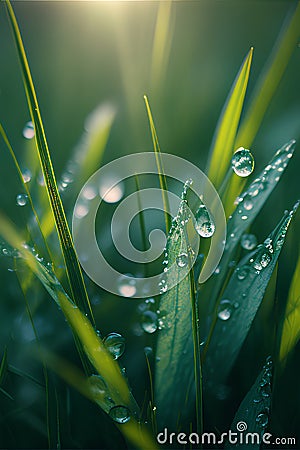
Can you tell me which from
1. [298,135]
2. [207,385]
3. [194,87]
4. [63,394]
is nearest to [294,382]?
[207,385]

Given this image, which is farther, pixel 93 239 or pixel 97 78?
pixel 97 78

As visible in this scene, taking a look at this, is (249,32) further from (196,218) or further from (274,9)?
(196,218)

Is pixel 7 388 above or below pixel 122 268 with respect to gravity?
below

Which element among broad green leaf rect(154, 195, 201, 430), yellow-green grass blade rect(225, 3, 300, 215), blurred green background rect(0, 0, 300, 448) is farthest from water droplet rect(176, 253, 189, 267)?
yellow-green grass blade rect(225, 3, 300, 215)

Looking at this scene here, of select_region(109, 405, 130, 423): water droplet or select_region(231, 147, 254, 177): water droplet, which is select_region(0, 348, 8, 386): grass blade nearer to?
select_region(109, 405, 130, 423): water droplet

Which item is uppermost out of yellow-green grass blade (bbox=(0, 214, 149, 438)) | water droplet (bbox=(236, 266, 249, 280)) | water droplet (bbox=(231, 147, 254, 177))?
water droplet (bbox=(231, 147, 254, 177))

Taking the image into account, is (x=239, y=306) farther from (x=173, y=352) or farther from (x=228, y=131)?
(x=228, y=131)

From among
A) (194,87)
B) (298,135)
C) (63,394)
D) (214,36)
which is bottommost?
(63,394)

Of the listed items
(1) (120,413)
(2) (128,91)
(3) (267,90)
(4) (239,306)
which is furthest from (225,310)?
(2) (128,91)
